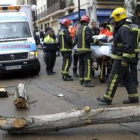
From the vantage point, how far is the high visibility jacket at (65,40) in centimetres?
1025

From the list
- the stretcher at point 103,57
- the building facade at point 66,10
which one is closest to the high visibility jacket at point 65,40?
the stretcher at point 103,57

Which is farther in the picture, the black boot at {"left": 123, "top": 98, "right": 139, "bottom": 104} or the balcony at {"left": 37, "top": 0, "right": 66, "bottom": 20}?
the balcony at {"left": 37, "top": 0, "right": 66, "bottom": 20}

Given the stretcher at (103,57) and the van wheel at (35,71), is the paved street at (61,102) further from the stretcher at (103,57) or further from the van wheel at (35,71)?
the stretcher at (103,57)

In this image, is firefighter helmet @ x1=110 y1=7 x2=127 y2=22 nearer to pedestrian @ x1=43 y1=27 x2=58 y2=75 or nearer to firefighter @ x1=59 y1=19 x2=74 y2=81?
firefighter @ x1=59 y1=19 x2=74 y2=81

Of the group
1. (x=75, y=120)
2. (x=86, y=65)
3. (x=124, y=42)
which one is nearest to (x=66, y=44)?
(x=86, y=65)

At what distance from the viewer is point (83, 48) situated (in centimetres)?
926

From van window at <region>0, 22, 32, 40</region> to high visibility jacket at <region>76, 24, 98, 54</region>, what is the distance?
3.28m

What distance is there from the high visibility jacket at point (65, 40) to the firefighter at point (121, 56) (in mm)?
3378

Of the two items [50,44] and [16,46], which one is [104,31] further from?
[16,46]

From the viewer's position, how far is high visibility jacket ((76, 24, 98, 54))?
9.16 metres

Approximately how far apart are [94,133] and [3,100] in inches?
138

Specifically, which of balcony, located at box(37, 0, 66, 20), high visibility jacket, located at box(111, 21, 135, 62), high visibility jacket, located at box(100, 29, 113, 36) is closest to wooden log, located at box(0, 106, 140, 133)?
high visibility jacket, located at box(111, 21, 135, 62)

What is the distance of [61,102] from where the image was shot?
7.74 meters

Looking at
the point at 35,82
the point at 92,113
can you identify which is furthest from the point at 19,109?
the point at 35,82
